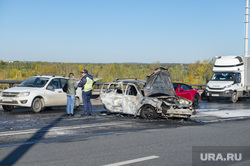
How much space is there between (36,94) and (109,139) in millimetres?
7402

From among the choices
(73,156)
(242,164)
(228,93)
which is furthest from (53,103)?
(228,93)

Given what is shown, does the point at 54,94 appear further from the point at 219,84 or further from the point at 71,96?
the point at 219,84

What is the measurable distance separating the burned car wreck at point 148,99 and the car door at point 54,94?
278cm

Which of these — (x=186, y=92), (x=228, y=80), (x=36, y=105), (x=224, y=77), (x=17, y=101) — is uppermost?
(x=224, y=77)

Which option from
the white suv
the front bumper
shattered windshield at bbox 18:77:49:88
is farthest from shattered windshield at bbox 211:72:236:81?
the front bumper

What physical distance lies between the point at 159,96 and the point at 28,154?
25.4 ft

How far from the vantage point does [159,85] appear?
48.0 feet

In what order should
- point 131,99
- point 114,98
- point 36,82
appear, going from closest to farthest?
point 131,99 < point 114,98 < point 36,82

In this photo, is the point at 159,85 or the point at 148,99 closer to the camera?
the point at 148,99

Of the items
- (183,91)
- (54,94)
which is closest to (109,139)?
(54,94)

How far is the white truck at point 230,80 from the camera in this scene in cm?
2497

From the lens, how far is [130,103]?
13.9m

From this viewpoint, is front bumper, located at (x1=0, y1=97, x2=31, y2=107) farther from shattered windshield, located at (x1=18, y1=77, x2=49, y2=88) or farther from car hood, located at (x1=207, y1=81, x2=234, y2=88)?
car hood, located at (x1=207, y1=81, x2=234, y2=88)

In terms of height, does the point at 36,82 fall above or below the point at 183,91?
above
